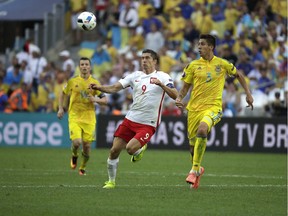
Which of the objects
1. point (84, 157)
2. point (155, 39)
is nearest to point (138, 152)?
point (84, 157)

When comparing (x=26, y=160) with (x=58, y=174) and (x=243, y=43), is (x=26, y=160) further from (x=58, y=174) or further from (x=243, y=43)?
(x=243, y=43)

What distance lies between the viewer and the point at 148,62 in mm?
15383

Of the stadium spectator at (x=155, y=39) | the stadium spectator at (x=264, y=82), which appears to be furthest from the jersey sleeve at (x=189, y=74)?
the stadium spectator at (x=155, y=39)

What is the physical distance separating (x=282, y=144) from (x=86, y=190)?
13.8 meters

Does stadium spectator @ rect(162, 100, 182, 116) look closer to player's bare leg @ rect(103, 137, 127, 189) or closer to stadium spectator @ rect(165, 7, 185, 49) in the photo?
stadium spectator @ rect(165, 7, 185, 49)

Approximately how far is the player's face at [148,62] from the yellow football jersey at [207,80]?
70cm

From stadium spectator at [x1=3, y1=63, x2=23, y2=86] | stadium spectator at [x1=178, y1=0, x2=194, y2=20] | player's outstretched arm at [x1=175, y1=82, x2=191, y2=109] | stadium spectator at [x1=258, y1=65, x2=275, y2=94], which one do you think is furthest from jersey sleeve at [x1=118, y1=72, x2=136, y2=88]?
stadium spectator at [x1=178, y1=0, x2=194, y2=20]

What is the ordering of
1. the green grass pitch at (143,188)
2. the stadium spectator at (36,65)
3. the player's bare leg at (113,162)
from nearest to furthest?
1. the green grass pitch at (143,188)
2. the player's bare leg at (113,162)
3. the stadium spectator at (36,65)

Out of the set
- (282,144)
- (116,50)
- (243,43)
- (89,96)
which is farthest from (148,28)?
(89,96)

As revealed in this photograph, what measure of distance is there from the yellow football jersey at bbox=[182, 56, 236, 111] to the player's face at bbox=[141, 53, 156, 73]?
0.70m

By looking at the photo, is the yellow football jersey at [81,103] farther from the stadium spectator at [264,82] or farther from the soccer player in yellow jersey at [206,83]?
the stadium spectator at [264,82]

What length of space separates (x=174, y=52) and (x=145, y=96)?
15167 millimetres

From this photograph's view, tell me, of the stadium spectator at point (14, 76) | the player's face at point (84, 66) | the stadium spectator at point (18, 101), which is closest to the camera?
the player's face at point (84, 66)

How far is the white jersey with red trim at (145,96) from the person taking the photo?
15.5 metres
